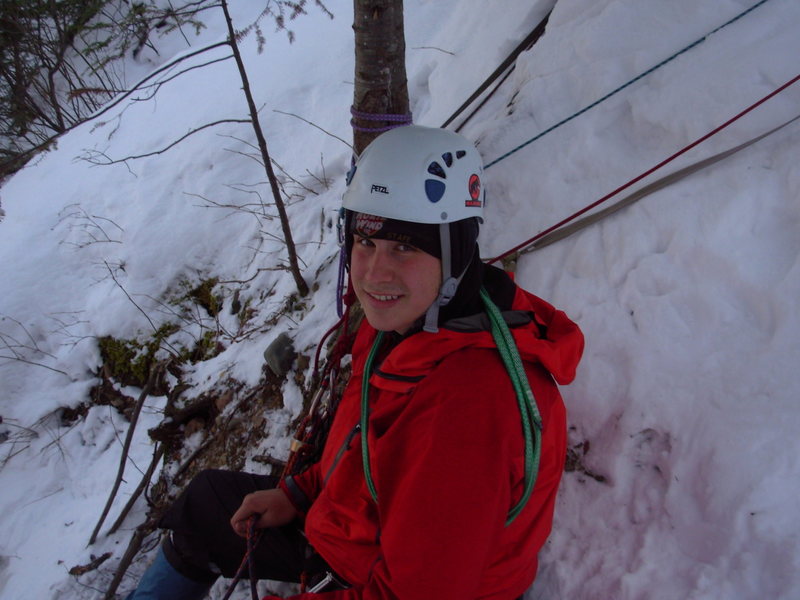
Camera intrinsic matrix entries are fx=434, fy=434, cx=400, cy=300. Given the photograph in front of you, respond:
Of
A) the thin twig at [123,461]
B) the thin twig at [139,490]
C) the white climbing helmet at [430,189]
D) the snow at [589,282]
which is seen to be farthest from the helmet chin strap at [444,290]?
the thin twig at [123,461]

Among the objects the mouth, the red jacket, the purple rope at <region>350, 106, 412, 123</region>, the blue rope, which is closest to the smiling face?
the mouth

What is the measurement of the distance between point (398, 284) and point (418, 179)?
15.7 inches

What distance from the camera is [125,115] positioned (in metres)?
Answer: 8.45

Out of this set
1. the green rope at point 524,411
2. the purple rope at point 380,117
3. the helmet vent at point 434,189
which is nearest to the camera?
the green rope at point 524,411

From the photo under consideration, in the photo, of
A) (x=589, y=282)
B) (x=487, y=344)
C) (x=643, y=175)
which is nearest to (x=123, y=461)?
(x=487, y=344)

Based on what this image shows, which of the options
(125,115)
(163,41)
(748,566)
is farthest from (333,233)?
(163,41)

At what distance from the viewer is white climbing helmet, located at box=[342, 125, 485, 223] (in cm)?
153

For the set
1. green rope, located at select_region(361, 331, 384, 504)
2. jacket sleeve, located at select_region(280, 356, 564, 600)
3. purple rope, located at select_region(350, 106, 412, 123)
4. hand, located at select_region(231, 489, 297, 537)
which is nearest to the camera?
jacket sleeve, located at select_region(280, 356, 564, 600)

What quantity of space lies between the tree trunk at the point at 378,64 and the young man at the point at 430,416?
0.86 m

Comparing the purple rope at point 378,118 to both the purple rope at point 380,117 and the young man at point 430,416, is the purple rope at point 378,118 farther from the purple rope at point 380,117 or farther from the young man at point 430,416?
the young man at point 430,416

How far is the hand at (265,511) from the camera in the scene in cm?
194

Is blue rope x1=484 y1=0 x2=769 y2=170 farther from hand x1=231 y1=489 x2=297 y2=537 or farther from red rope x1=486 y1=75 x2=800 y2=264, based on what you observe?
hand x1=231 y1=489 x2=297 y2=537

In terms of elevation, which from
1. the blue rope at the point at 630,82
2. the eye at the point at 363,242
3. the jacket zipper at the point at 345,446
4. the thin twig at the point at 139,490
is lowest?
the thin twig at the point at 139,490

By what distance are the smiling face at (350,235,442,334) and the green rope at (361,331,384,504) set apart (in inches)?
7.5
